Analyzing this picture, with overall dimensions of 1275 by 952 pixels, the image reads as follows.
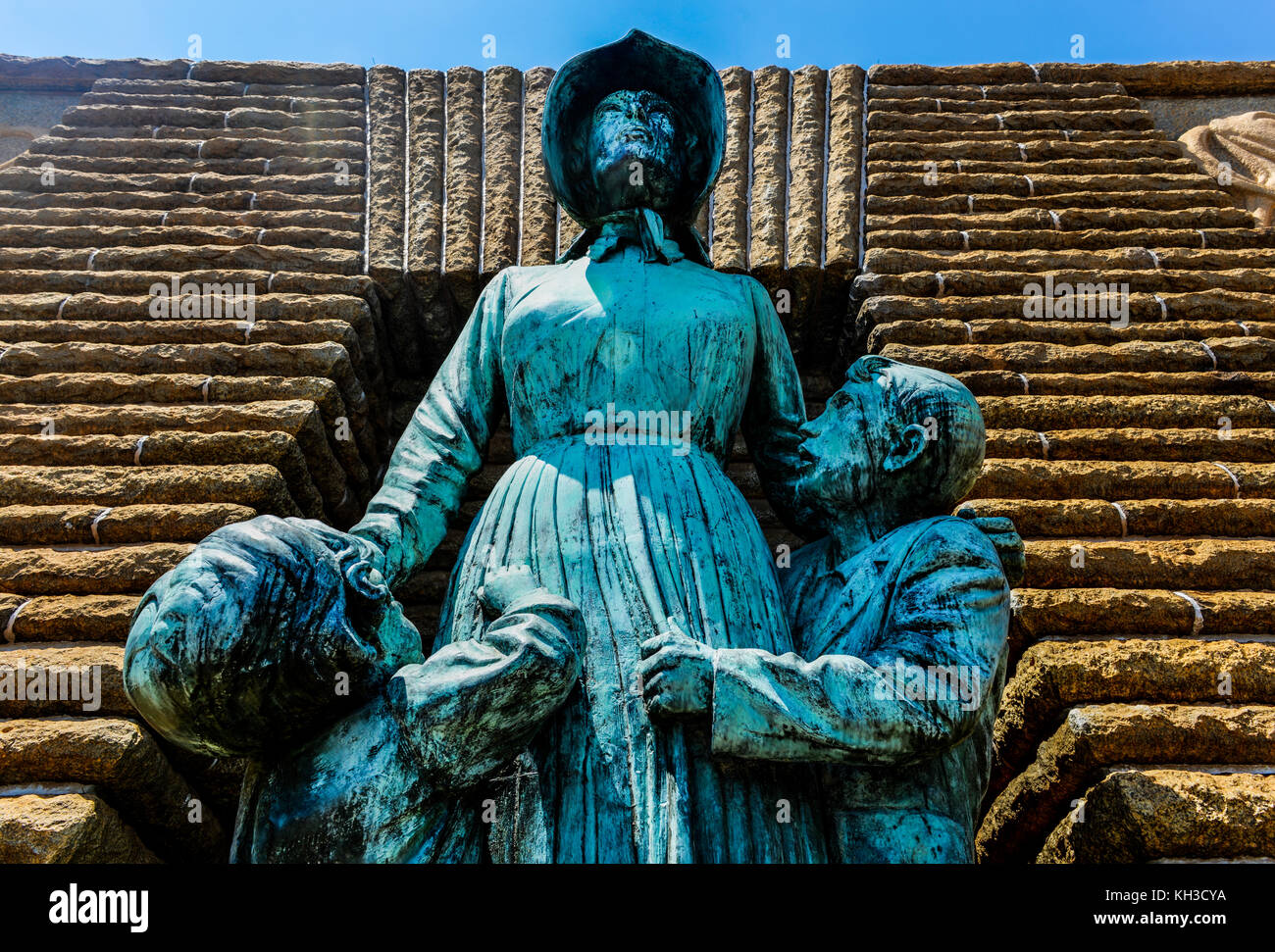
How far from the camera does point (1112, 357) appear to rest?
550 centimetres

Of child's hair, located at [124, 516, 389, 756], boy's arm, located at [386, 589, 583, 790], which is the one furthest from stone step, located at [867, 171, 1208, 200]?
child's hair, located at [124, 516, 389, 756]

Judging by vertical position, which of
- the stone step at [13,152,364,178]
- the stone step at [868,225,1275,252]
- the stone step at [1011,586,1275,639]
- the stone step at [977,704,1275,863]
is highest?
the stone step at [13,152,364,178]

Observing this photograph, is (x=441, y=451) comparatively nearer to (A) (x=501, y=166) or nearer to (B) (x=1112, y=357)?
(A) (x=501, y=166)

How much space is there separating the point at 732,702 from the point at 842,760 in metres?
0.28

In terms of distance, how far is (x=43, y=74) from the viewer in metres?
7.20

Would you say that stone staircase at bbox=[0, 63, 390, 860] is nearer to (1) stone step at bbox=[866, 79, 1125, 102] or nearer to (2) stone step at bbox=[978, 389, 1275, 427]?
(1) stone step at bbox=[866, 79, 1125, 102]

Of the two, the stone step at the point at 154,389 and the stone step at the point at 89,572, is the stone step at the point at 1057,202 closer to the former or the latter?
the stone step at the point at 154,389

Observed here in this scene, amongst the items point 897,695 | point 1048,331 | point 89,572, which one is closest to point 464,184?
point 89,572

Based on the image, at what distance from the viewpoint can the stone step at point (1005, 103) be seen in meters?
6.83

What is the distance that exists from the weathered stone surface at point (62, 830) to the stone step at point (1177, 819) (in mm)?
2798

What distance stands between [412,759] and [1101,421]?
363cm

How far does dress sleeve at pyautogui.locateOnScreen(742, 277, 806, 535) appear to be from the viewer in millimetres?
3609

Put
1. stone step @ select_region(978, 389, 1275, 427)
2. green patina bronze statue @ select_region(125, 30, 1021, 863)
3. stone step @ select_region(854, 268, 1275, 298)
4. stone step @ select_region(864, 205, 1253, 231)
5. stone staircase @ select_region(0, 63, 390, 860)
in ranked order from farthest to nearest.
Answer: stone step @ select_region(864, 205, 1253, 231) → stone step @ select_region(854, 268, 1275, 298) → stone step @ select_region(978, 389, 1275, 427) → stone staircase @ select_region(0, 63, 390, 860) → green patina bronze statue @ select_region(125, 30, 1021, 863)

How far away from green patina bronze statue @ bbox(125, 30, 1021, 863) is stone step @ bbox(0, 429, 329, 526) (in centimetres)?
156
